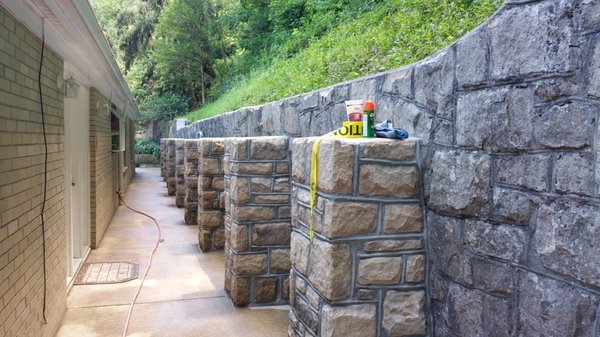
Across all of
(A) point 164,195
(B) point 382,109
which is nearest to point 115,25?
(A) point 164,195

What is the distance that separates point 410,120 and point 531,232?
3.20 feet

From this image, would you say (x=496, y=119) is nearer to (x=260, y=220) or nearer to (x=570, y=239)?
A: (x=570, y=239)

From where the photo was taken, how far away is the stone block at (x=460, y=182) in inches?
84.4

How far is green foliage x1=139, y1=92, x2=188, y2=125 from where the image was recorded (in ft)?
94.9

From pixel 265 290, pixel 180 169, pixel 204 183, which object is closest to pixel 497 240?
pixel 265 290

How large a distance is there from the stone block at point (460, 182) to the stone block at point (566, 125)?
320 mm

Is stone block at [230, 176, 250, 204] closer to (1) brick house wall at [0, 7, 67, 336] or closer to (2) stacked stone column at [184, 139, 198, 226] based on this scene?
(1) brick house wall at [0, 7, 67, 336]

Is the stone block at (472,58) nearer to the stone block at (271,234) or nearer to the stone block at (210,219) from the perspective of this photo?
the stone block at (271,234)

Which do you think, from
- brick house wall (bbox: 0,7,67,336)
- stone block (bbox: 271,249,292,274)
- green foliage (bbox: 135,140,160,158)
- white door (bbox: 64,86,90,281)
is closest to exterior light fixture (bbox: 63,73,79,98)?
white door (bbox: 64,86,90,281)

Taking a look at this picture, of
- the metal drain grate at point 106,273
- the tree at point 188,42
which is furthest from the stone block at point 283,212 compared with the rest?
the tree at point 188,42

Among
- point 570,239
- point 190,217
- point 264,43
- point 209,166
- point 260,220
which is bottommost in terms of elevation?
point 190,217

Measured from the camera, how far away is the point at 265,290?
4.77 meters

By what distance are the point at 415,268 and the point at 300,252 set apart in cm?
71

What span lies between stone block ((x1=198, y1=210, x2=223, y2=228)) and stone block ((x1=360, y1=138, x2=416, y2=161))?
5.01 metres
